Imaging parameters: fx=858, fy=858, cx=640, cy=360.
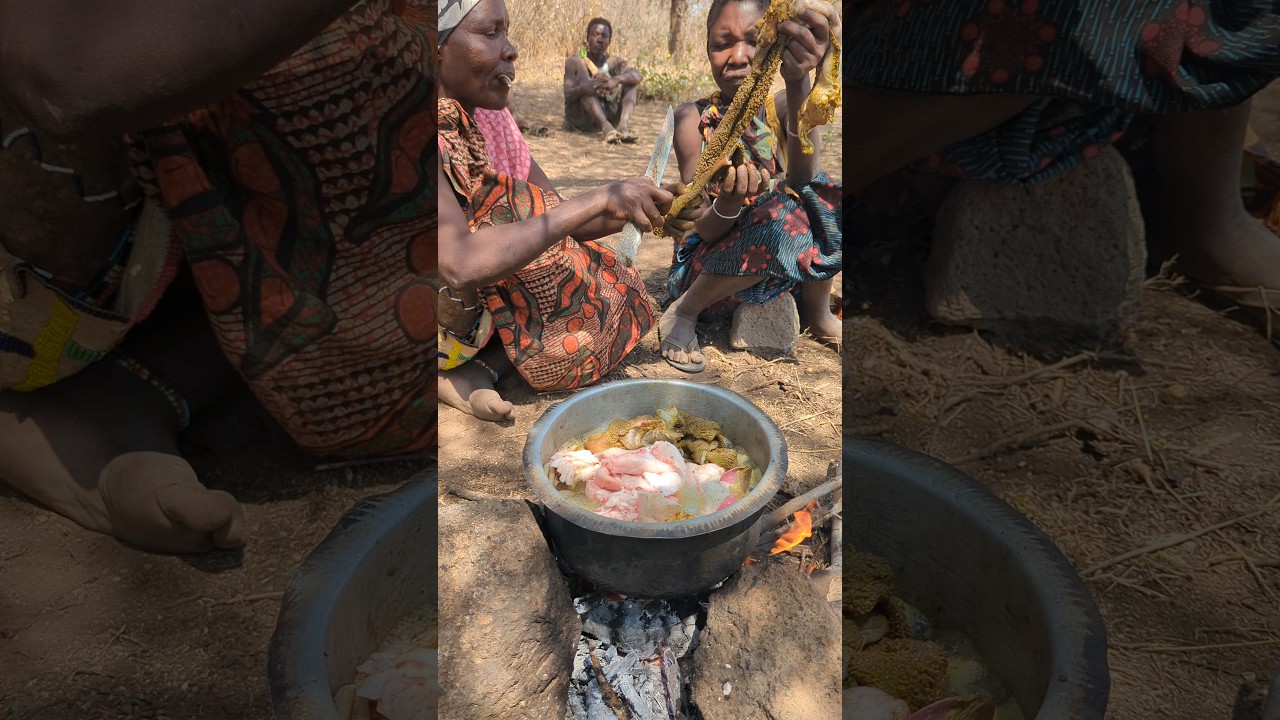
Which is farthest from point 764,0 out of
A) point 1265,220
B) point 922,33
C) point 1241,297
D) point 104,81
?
point 1265,220

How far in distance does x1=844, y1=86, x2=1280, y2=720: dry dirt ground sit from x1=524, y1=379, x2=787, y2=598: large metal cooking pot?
37 cm

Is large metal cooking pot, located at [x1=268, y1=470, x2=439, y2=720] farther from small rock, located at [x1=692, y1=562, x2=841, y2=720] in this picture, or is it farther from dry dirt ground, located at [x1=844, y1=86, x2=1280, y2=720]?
dry dirt ground, located at [x1=844, y1=86, x2=1280, y2=720]

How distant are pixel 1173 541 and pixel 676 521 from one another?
51.8 inches

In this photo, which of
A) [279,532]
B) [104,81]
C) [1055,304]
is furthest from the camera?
[1055,304]

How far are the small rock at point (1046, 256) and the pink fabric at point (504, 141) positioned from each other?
1552mm

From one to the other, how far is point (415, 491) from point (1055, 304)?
5.94 ft

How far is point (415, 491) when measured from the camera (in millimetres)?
1095

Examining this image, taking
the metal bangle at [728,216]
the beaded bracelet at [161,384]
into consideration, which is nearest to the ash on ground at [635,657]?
the metal bangle at [728,216]

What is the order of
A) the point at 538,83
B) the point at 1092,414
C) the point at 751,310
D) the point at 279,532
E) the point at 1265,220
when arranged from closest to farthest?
the point at 538,83 < the point at 751,310 < the point at 279,532 < the point at 1092,414 < the point at 1265,220

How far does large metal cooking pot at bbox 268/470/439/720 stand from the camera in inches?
33.4

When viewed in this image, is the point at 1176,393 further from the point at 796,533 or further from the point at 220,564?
the point at 220,564

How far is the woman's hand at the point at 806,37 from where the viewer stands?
2.76 feet

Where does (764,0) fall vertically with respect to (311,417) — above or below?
above

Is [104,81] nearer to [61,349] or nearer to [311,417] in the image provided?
[61,349]
